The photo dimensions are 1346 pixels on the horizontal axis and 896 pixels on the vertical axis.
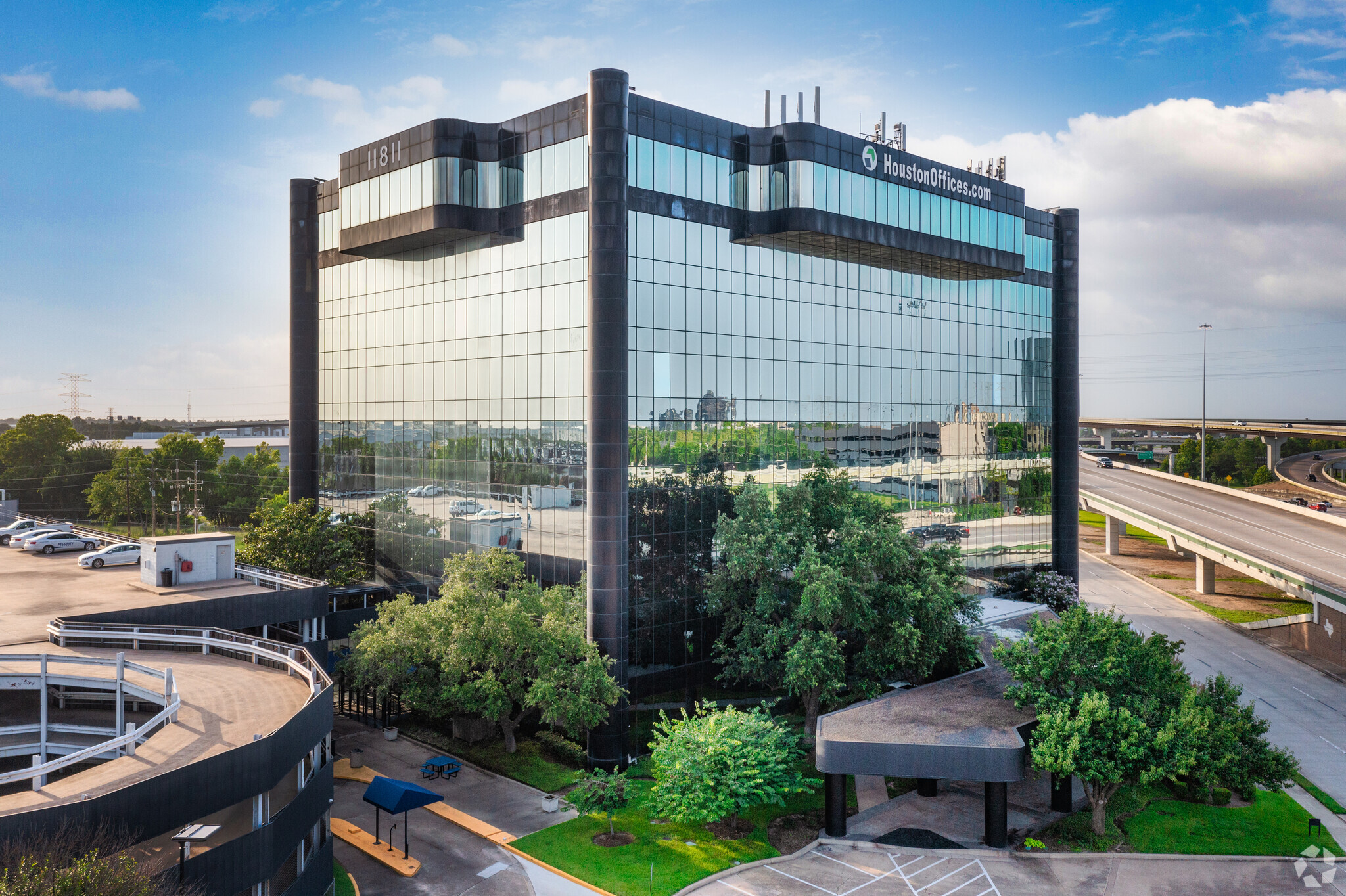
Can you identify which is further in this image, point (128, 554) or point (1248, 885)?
point (128, 554)

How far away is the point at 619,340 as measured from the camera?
139 ft

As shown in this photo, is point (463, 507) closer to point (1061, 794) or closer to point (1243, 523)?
point (1061, 794)

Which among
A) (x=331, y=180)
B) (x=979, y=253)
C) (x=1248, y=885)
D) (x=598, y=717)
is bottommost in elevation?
(x=1248, y=885)

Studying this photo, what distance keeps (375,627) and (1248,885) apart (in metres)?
39.4

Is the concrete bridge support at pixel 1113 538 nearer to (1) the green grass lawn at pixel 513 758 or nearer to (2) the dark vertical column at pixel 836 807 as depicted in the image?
(2) the dark vertical column at pixel 836 807

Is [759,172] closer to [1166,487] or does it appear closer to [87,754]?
[87,754]

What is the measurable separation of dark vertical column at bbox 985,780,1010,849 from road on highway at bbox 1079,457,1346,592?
171 ft

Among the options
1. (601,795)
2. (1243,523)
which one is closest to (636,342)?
(601,795)

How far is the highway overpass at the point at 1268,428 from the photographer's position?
141750mm

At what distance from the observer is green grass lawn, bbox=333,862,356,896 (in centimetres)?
3019

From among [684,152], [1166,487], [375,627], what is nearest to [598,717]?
[375,627]

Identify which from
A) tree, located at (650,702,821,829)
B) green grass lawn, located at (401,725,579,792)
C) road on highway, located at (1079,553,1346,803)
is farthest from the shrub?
road on highway, located at (1079,553,1346,803)

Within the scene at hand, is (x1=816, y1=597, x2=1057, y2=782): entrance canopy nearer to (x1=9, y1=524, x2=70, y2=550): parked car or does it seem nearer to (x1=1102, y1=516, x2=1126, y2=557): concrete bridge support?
(x1=9, y1=524, x2=70, y2=550): parked car

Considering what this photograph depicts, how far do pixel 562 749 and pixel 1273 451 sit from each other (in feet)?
571
